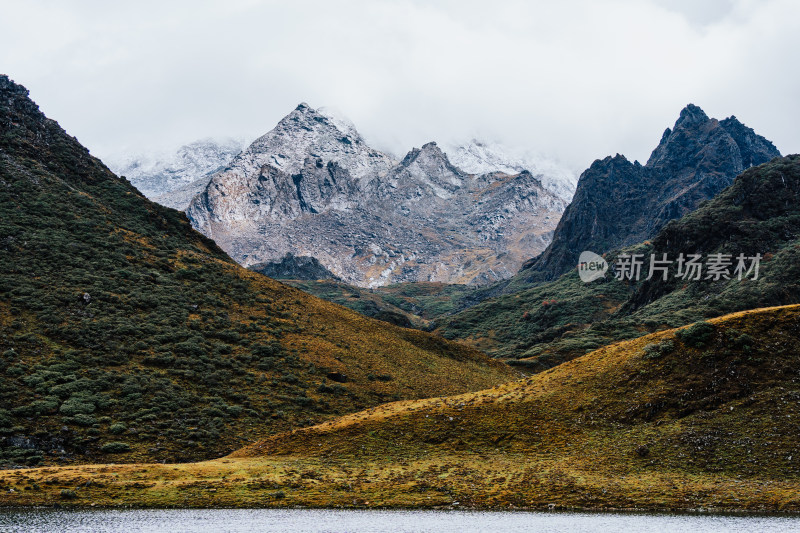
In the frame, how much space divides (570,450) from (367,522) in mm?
21301

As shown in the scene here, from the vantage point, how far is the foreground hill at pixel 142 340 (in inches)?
2574

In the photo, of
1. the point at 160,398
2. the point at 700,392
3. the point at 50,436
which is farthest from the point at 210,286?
the point at 700,392

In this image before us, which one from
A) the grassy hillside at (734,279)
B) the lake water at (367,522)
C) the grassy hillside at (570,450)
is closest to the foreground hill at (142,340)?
the grassy hillside at (570,450)

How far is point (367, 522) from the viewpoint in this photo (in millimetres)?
39188

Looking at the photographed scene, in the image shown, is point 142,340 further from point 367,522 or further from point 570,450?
point 570,450

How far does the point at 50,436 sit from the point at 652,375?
6241 cm

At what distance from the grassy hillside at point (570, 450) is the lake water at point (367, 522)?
2.18 m

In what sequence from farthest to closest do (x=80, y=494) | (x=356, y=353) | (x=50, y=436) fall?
1. (x=356, y=353)
2. (x=50, y=436)
3. (x=80, y=494)

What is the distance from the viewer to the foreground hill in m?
65.4

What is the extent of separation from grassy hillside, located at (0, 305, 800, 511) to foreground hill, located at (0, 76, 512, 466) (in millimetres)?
14154

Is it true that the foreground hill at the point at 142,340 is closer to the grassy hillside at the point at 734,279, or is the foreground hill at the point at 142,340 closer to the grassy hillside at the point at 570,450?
the grassy hillside at the point at 570,450

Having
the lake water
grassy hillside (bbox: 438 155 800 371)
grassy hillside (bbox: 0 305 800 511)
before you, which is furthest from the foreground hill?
grassy hillside (bbox: 438 155 800 371)

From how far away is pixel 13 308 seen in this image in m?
77.8

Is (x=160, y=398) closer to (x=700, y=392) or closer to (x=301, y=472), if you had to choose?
(x=301, y=472)
